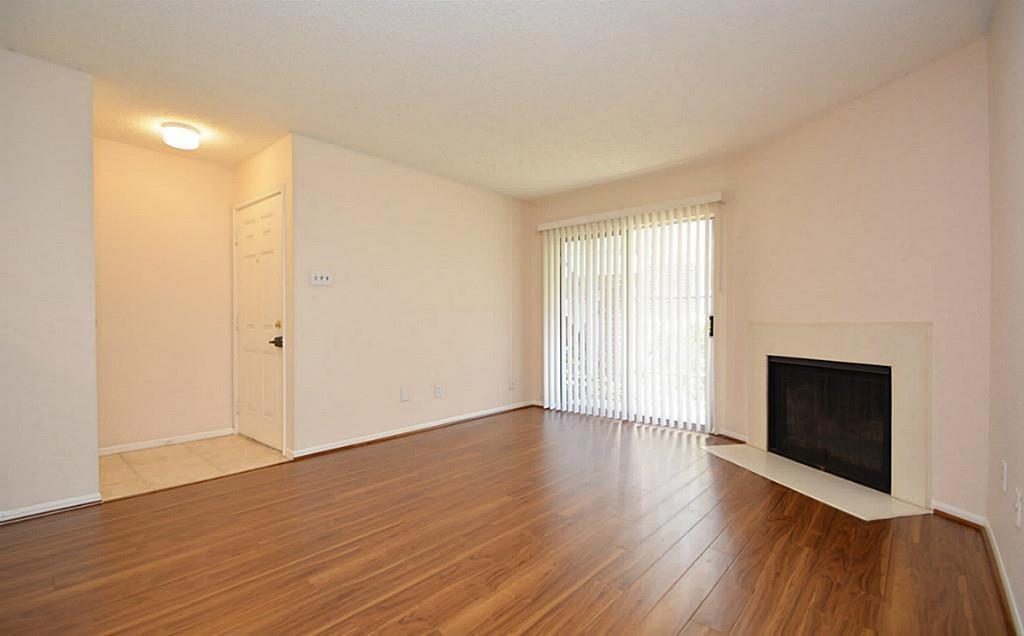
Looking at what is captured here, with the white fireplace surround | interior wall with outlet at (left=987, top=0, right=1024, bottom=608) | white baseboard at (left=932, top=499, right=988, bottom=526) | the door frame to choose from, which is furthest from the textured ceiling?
white baseboard at (left=932, top=499, right=988, bottom=526)

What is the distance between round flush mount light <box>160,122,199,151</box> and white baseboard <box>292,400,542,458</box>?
8.40 feet

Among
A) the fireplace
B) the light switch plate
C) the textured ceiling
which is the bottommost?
the fireplace

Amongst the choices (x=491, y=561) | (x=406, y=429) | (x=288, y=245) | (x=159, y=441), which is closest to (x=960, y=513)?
(x=491, y=561)

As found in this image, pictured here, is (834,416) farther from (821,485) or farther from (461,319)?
(461,319)

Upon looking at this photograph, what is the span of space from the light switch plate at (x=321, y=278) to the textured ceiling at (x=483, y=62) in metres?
1.13

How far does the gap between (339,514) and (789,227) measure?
3.85 metres

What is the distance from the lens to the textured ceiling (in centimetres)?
231

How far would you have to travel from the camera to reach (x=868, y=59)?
271 cm

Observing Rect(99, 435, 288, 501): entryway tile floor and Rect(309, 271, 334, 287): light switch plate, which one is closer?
Rect(99, 435, 288, 501): entryway tile floor

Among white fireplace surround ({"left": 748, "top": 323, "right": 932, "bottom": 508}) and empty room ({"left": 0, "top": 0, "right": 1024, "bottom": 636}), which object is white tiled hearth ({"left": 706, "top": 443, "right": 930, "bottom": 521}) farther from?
white fireplace surround ({"left": 748, "top": 323, "right": 932, "bottom": 508})

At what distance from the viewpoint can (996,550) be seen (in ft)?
7.27

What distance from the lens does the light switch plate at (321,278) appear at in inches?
155

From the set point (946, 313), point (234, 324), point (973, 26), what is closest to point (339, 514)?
point (234, 324)

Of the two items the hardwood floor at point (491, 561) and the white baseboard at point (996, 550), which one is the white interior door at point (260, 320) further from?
the white baseboard at point (996, 550)
